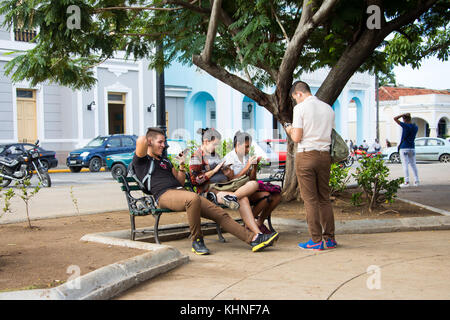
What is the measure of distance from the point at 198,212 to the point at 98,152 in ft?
56.4

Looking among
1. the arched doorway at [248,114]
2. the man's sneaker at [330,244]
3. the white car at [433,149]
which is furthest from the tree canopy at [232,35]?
the arched doorway at [248,114]

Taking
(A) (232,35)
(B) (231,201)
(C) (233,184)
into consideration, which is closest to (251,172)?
(C) (233,184)

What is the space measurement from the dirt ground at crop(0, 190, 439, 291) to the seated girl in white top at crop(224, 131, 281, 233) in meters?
1.38

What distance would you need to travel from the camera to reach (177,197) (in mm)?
6059

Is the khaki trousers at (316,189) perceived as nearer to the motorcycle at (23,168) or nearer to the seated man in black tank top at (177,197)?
the seated man in black tank top at (177,197)

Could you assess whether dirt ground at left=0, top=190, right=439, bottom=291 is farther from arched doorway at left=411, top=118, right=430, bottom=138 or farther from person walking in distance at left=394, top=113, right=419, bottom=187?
arched doorway at left=411, top=118, right=430, bottom=138

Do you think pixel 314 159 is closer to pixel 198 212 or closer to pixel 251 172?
pixel 251 172

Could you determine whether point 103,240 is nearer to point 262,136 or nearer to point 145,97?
point 145,97

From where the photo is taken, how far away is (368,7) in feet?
27.1

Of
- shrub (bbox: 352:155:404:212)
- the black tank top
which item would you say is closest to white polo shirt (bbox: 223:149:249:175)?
the black tank top

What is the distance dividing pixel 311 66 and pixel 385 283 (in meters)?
7.66

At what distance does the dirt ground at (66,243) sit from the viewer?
15.5ft
